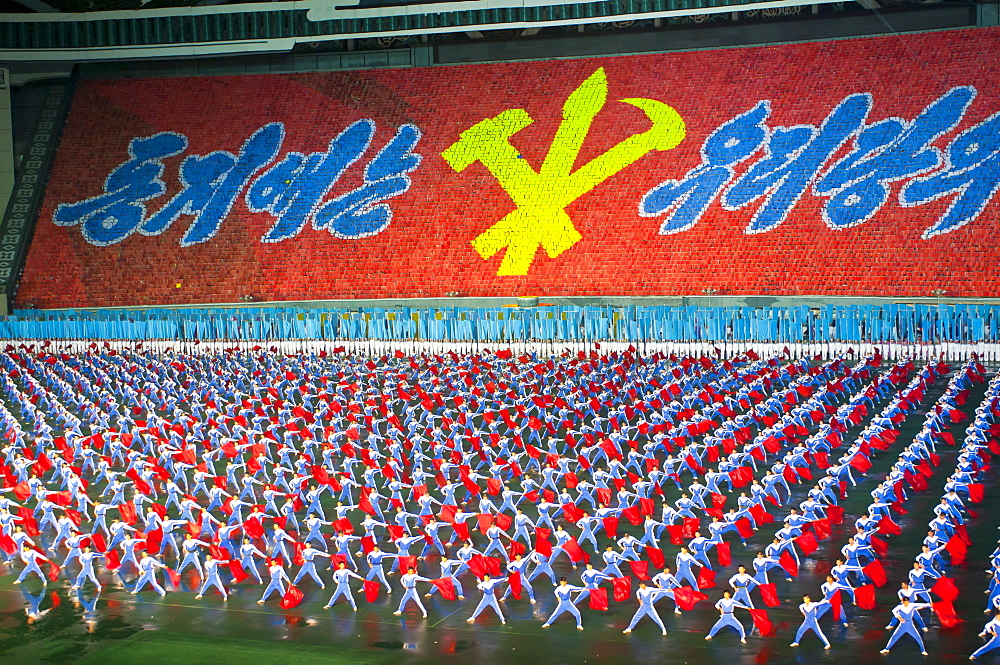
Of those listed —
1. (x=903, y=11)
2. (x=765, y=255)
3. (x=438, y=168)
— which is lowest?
(x=765, y=255)

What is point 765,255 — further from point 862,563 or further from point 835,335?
point 862,563

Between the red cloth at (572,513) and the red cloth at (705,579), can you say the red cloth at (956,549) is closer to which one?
the red cloth at (705,579)

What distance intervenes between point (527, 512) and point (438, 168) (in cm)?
2573

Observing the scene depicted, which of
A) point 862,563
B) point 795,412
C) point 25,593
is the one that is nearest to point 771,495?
point 862,563

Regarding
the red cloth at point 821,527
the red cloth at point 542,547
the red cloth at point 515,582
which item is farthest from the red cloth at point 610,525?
the red cloth at point 821,527

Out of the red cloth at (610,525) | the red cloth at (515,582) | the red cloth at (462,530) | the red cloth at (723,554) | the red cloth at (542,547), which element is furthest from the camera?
the red cloth at (610,525)

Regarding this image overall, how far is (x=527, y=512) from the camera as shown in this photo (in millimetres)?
17156

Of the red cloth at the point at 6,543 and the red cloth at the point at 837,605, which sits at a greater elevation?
the red cloth at the point at 6,543

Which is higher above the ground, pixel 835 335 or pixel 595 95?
pixel 595 95

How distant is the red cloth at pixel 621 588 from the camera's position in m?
12.8

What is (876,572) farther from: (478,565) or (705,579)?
(478,565)

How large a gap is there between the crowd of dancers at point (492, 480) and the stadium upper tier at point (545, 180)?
26.6ft

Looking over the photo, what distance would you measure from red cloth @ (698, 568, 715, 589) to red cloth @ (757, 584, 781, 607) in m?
0.69

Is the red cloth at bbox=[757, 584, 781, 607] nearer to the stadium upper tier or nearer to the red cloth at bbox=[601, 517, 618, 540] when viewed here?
the red cloth at bbox=[601, 517, 618, 540]
